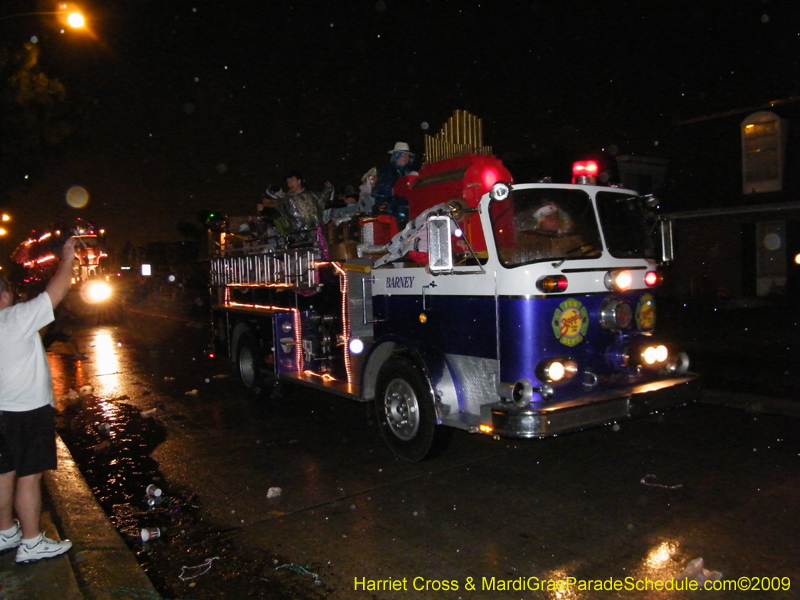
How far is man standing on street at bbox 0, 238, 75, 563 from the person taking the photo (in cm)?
399

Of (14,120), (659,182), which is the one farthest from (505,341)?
(659,182)

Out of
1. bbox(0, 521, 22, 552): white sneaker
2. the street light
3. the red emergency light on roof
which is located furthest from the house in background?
bbox(0, 521, 22, 552): white sneaker

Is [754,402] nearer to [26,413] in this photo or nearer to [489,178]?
[489,178]

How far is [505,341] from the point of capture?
16.6ft

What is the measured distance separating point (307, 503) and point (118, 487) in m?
1.80

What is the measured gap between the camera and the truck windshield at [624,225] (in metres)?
5.68

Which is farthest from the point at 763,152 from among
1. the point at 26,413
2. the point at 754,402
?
the point at 26,413

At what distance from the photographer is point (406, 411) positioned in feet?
19.2

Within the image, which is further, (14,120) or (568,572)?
(14,120)

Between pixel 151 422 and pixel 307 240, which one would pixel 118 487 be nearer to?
pixel 151 422

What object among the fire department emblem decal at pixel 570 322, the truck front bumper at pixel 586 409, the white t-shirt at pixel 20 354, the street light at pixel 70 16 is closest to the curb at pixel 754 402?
the truck front bumper at pixel 586 409

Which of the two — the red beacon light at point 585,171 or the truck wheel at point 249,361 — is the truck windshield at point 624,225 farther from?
the truck wheel at point 249,361

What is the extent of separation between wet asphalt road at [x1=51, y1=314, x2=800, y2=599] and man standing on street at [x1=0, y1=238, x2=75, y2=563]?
72 cm

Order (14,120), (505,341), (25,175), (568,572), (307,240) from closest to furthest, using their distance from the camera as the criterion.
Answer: (568,572) < (505,341) < (307,240) < (14,120) < (25,175)
